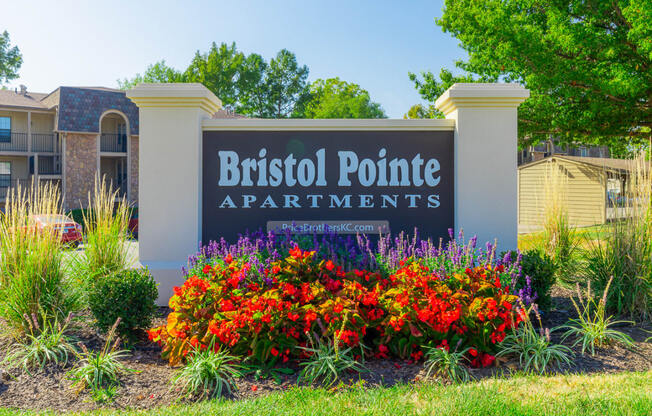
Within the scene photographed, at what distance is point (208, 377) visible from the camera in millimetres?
3811

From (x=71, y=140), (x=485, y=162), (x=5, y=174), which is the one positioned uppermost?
(x=71, y=140)

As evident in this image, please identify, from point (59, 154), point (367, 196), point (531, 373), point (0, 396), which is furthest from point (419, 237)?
point (59, 154)

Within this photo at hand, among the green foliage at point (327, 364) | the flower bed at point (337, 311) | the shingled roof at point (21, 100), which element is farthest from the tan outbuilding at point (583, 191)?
the shingled roof at point (21, 100)

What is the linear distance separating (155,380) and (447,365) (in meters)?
2.40

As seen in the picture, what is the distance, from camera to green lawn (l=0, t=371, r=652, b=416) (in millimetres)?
3287

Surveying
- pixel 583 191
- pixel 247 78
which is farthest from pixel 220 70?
pixel 583 191

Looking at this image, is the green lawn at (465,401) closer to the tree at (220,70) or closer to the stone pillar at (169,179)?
the stone pillar at (169,179)

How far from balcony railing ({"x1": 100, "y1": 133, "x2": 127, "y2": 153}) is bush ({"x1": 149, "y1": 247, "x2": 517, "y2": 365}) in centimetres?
2733

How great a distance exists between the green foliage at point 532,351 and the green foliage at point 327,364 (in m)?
1.31

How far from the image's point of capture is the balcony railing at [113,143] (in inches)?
1147

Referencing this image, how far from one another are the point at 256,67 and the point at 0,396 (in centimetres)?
4318

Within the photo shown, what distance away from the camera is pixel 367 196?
258 inches

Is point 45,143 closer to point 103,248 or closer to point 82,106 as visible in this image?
point 82,106

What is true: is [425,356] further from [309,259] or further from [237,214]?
[237,214]
